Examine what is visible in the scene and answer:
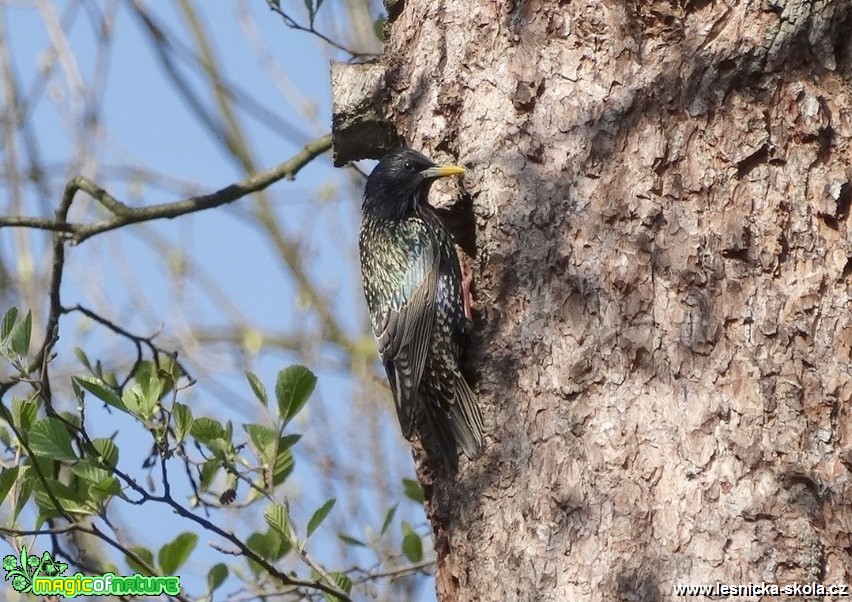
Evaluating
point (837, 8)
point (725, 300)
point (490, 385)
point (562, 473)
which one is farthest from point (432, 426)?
point (837, 8)

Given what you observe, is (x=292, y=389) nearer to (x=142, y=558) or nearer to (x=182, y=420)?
(x=182, y=420)

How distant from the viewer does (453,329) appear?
12.5 feet

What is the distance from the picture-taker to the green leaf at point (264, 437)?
11.3 feet

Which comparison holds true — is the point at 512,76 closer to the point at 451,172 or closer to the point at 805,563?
the point at 451,172

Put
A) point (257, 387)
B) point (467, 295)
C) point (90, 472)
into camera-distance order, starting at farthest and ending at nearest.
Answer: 1. point (467, 295)
2. point (257, 387)
3. point (90, 472)

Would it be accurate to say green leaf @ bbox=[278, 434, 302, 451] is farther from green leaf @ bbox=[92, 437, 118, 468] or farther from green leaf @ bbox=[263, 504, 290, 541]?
green leaf @ bbox=[92, 437, 118, 468]

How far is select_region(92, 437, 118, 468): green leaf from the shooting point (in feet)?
10.8

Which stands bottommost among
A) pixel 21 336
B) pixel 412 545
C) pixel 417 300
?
pixel 412 545

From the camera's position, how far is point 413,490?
4047 millimetres

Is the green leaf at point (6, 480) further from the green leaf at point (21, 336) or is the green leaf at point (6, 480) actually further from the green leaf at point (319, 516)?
the green leaf at point (319, 516)

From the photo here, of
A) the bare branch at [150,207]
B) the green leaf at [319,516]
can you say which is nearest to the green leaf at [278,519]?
the green leaf at [319,516]

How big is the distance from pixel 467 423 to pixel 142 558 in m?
1.16

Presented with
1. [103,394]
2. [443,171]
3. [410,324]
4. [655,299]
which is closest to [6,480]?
[103,394]

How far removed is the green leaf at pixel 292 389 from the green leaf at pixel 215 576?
1.96 feet
